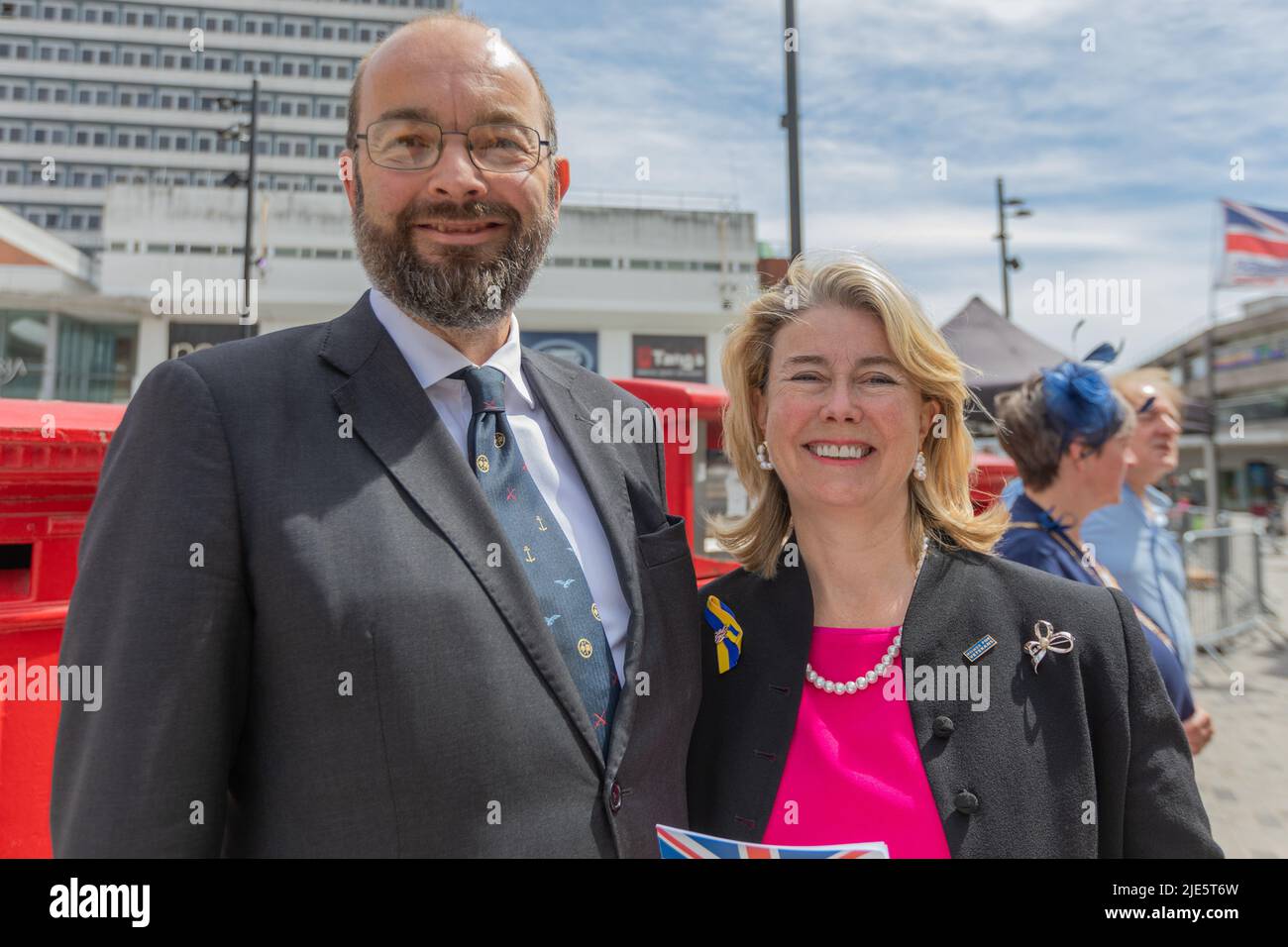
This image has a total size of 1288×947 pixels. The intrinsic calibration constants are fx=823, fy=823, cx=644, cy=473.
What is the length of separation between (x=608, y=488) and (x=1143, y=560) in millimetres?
3076

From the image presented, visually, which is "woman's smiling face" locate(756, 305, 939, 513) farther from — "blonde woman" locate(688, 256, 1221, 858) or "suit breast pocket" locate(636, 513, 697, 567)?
"suit breast pocket" locate(636, 513, 697, 567)

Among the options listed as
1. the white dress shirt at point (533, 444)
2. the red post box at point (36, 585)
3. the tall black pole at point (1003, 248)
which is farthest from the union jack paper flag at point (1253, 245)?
the red post box at point (36, 585)

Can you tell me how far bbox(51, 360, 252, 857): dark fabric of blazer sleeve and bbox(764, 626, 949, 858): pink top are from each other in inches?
42.0

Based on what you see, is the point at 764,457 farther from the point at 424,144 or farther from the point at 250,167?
the point at 250,167

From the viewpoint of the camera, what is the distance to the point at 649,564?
181 centimetres

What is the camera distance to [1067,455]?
3107 millimetres

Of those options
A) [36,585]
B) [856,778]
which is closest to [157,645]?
[856,778]

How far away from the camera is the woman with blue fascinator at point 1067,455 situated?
2.90 m

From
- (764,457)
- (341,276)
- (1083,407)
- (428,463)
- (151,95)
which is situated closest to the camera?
(428,463)

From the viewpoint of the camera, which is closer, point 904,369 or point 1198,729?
point 904,369

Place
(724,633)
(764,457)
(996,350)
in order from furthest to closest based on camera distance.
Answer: (996,350), (764,457), (724,633)

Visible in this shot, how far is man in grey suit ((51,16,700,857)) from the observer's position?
4.25 ft
